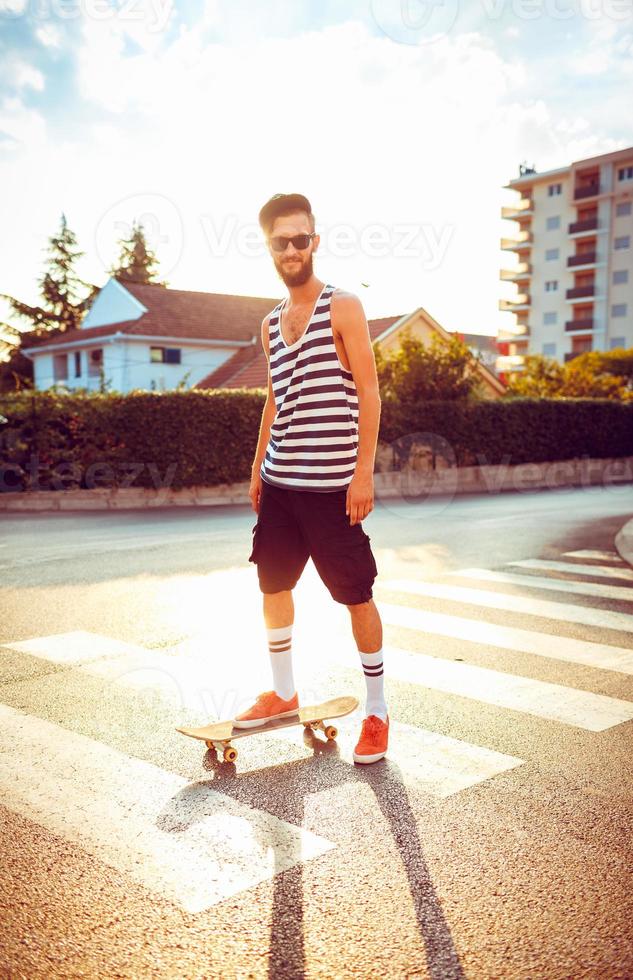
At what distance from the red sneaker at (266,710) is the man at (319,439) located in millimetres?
41

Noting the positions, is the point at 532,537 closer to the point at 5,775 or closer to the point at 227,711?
the point at 227,711

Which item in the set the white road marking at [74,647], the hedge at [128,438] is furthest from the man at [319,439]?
the hedge at [128,438]

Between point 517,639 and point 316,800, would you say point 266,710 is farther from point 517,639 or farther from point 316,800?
point 517,639

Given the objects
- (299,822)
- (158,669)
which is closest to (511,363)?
(158,669)

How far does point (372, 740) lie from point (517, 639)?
2.44m

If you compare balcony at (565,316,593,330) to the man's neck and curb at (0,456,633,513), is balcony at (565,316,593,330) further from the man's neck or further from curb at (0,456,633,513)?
the man's neck

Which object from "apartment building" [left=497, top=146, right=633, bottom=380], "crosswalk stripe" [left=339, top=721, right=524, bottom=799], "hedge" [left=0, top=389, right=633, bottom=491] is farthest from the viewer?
"apartment building" [left=497, top=146, right=633, bottom=380]

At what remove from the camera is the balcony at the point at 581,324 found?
76500 millimetres

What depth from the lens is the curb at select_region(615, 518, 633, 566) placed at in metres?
9.85

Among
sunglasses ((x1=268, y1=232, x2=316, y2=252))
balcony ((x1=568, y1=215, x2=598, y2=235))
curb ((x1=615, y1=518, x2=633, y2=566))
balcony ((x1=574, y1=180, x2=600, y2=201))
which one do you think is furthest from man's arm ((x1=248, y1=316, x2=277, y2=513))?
balcony ((x1=574, y1=180, x2=600, y2=201))

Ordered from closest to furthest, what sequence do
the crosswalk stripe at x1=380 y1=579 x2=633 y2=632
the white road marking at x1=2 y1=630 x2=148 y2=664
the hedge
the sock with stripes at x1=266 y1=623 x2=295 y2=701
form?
the sock with stripes at x1=266 y1=623 x2=295 y2=701
the white road marking at x1=2 y1=630 x2=148 y2=664
the crosswalk stripe at x1=380 y1=579 x2=633 y2=632
the hedge

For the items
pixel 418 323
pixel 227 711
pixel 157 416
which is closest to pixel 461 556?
pixel 227 711

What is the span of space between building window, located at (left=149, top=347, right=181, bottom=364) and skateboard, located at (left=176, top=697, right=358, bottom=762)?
3626 centimetres

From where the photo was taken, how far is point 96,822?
3.09 meters
